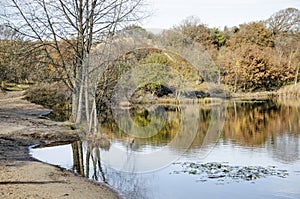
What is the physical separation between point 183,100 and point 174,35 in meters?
5.64

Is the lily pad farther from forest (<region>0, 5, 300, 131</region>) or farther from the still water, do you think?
forest (<region>0, 5, 300, 131</region>)

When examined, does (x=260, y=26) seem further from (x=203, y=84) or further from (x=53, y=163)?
(x=53, y=163)

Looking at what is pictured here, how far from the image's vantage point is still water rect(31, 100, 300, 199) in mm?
8578

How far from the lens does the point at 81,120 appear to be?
696 inches

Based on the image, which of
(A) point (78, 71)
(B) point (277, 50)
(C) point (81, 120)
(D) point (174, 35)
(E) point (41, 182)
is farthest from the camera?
(B) point (277, 50)

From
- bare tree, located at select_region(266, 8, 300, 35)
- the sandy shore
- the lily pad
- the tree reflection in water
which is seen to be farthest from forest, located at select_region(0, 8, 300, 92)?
the lily pad

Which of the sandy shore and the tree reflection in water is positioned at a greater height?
the sandy shore

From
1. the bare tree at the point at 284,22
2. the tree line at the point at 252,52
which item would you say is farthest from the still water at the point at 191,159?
the bare tree at the point at 284,22

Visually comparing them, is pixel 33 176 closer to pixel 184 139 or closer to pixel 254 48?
pixel 184 139

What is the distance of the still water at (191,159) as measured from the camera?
8.58 m

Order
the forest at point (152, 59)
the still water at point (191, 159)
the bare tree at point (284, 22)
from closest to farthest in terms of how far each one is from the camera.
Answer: the still water at point (191, 159) → the forest at point (152, 59) → the bare tree at point (284, 22)

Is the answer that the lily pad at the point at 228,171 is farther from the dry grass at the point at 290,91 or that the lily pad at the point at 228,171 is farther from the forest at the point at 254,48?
the dry grass at the point at 290,91

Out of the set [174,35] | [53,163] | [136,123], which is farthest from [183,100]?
[53,163]

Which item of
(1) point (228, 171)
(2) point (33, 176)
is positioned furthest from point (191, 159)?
(2) point (33, 176)
